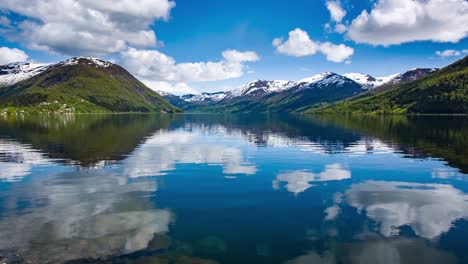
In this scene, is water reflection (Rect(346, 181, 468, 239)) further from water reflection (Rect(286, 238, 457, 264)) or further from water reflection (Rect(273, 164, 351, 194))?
water reflection (Rect(273, 164, 351, 194))

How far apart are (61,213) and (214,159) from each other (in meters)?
32.9

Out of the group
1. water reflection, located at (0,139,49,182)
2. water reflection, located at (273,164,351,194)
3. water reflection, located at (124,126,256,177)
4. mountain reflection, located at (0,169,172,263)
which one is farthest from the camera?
water reflection, located at (124,126,256,177)

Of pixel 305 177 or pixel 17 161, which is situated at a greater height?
pixel 17 161

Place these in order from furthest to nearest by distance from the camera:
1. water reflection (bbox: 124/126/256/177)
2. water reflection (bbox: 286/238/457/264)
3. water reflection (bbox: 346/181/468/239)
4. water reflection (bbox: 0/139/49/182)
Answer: water reflection (bbox: 124/126/256/177) → water reflection (bbox: 0/139/49/182) → water reflection (bbox: 346/181/468/239) → water reflection (bbox: 286/238/457/264)

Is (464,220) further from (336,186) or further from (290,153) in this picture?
(290,153)

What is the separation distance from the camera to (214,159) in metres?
59.5


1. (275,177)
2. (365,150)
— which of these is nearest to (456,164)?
(365,150)

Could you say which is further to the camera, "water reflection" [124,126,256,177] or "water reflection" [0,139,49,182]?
"water reflection" [124,126,256,177]

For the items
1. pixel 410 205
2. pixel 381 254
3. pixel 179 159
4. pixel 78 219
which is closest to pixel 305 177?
pixel 410 205

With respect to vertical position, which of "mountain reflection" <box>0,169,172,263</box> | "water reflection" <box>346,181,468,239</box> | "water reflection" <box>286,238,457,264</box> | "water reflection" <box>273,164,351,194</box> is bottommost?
"water reflection" <box>286,238,457,264</box>

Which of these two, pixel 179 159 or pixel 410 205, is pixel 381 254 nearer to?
pixel 410 205

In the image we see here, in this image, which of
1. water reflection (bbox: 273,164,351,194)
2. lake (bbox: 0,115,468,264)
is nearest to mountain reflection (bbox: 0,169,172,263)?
lake (bbox: 0,115,468,264)

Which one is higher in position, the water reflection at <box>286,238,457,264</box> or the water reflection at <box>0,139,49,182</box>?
the water reflection at <box>0,139,49,182</box>

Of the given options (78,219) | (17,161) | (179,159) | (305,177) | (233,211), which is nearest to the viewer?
(78,219)
